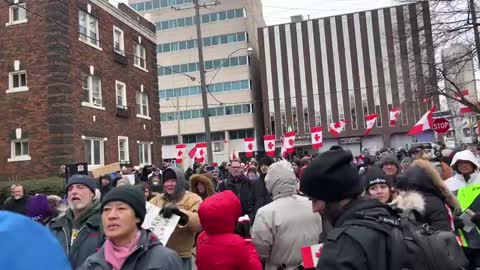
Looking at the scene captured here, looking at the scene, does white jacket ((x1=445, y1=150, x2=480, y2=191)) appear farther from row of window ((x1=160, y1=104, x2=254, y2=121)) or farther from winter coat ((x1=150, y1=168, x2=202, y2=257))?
row of window ((x1=160, y1=104, x2=254, y2=121))

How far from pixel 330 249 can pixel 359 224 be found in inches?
6.6

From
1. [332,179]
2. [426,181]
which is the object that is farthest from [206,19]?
→ [332,179]

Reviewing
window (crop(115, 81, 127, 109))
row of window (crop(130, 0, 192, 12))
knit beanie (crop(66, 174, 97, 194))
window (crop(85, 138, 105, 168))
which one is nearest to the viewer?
knit beanie (crop(66, 174, 97, 194))

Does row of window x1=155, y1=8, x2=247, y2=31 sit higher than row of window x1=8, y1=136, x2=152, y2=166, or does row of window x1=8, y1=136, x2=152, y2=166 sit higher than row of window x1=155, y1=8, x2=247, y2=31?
row of window x1=155, y1=8, x2=247, y2=31

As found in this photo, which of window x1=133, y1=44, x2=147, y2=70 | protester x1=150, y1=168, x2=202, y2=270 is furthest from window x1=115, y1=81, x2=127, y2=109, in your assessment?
protester x1=150, y1=168, x2=202, y2=270

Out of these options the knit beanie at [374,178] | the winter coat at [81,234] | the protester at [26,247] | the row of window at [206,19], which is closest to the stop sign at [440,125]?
the knit beanie at [374,178]

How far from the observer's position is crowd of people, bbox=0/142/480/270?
6.40 feet

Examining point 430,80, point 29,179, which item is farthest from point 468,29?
point 29,179

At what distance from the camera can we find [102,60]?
2264 cm

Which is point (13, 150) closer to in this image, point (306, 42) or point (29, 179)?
point (29, 179)

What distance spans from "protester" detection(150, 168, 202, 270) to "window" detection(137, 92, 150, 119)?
2150 centimetres

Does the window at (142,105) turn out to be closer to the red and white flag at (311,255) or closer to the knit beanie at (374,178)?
the knit beanie at (374,178)

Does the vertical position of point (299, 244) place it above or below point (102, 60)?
below

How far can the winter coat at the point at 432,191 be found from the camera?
3.63 m
